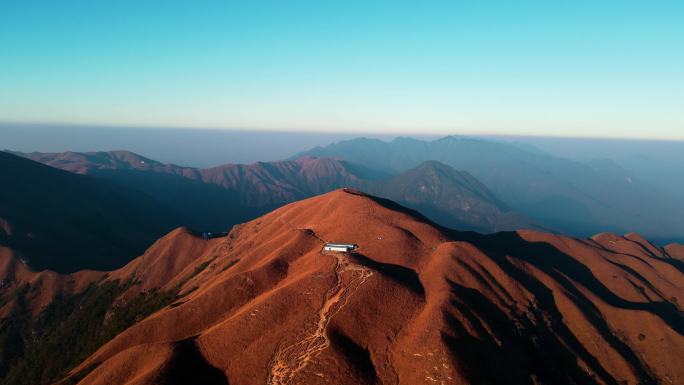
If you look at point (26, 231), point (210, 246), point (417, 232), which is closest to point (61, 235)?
point (26, 231)

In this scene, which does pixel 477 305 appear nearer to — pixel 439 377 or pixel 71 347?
pixel 439 377

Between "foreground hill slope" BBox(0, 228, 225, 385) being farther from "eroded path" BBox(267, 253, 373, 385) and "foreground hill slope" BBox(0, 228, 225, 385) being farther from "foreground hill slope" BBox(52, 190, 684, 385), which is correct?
"eroded path" BBox(267, 253, 373, 385)

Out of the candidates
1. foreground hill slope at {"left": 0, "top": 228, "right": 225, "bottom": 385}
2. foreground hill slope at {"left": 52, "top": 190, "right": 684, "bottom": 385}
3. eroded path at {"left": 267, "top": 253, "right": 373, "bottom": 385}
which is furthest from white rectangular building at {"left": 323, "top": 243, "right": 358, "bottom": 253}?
foreground hill slope at {"left": 0, "top": 228, "right": 225, "bottom": 385}

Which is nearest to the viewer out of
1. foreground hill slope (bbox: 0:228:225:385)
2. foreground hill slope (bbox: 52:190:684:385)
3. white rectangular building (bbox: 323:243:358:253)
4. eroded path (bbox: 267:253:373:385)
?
eroded path (bbox: 267:253:373:385)

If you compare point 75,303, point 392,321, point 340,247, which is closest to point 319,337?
point 392,321

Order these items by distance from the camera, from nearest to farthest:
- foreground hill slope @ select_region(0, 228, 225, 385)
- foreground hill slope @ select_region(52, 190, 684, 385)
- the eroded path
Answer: the eroded path → foreground hill slope @ select_region(52, 190, 684, 385) → foreground hill slope @ select_region(0, 228, 225, 385)

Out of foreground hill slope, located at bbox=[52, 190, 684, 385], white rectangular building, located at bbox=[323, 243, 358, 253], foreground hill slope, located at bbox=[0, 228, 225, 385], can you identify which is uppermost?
white rectangular building, located at bbox=[323, 243, 358, 253]
